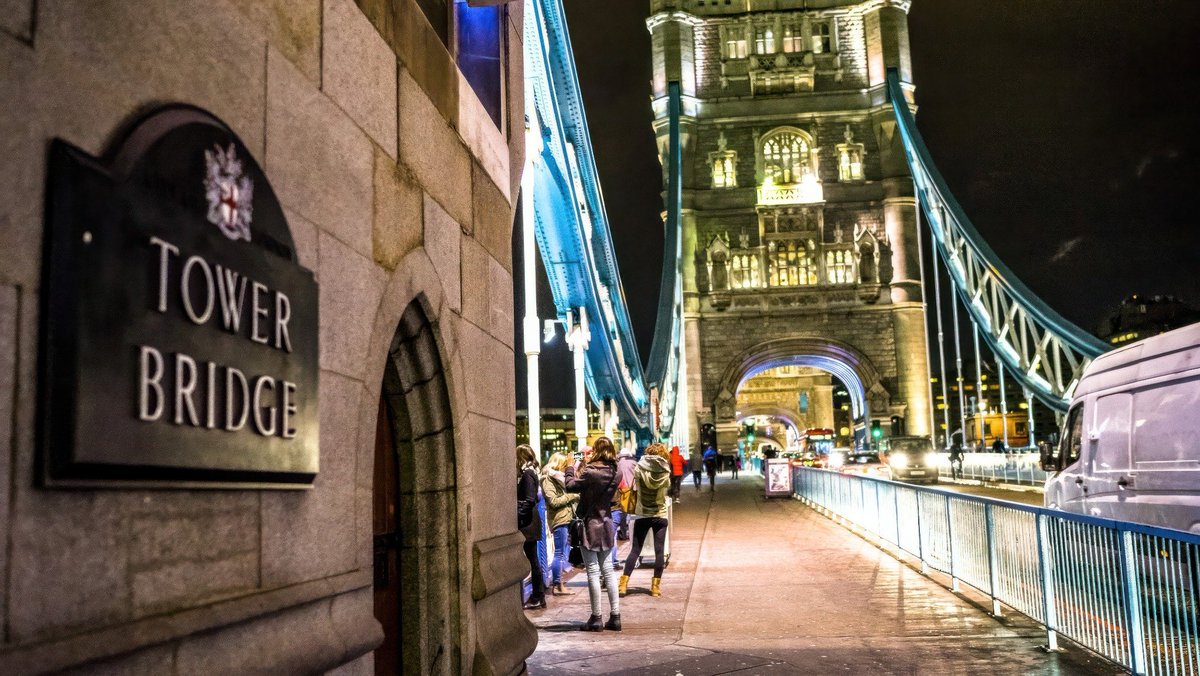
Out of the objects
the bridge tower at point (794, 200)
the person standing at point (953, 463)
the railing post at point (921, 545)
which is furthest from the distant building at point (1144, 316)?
the railing post at point (921, 545)

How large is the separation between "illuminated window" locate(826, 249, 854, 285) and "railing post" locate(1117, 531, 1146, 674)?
48388mm

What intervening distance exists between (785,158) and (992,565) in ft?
156

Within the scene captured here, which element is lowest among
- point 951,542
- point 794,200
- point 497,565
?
point 951,542

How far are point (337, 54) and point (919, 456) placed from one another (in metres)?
29.4

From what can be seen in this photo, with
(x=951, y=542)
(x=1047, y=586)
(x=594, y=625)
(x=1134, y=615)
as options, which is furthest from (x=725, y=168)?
(x=1134, y=615)

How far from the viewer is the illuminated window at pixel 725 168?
53.9m

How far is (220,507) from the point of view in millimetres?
2783

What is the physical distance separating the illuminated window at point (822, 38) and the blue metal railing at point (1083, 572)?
162 feet

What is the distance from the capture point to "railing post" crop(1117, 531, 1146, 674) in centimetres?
552

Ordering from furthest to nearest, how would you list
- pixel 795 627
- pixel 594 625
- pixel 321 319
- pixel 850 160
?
pixel 850 160 < pixel 594 625 < pixel 795 627 < pixel 321 319

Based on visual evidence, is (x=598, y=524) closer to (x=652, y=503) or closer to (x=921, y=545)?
(x=652, y=503)

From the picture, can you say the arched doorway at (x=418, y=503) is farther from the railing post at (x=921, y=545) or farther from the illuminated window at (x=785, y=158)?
the illuminated window at (x=785, y=158)

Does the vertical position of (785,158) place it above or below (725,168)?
above

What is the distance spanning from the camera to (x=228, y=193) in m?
2.80
